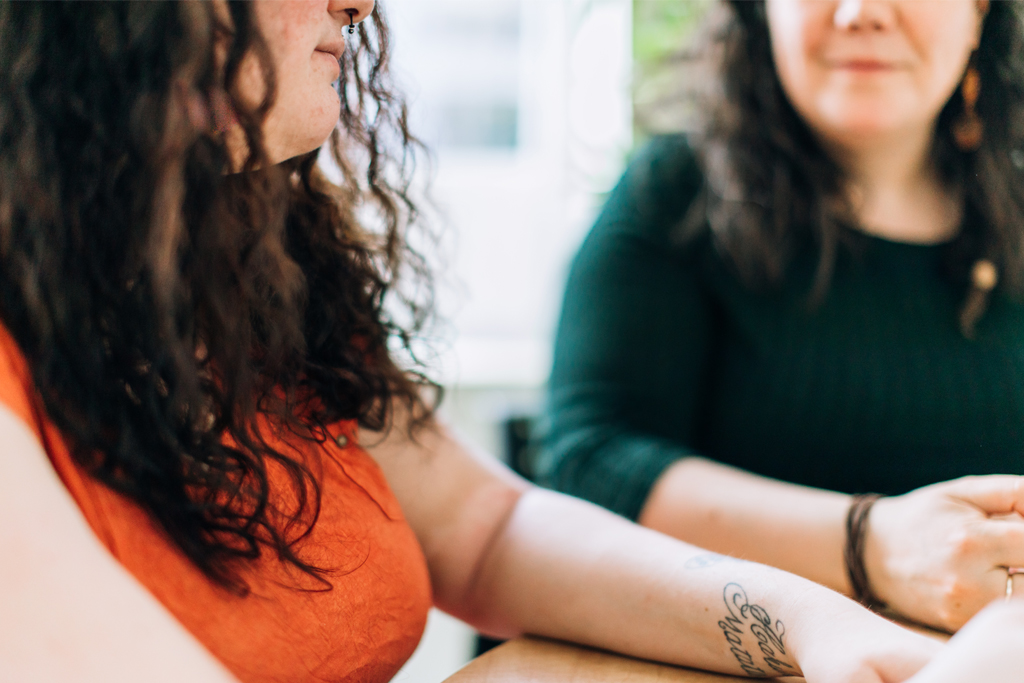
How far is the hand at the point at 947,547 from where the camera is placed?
0.56 metres

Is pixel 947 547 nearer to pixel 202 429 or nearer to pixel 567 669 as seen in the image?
pixel 567 669

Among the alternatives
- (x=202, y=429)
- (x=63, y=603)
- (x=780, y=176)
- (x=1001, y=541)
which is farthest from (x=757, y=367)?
(x=63, y=603)

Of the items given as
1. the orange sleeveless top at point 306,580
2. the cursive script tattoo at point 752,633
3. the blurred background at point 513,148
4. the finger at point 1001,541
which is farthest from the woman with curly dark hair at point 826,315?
the blurred background at point 513,148

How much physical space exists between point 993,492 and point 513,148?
2155 mm

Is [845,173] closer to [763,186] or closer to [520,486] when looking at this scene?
[763,186]

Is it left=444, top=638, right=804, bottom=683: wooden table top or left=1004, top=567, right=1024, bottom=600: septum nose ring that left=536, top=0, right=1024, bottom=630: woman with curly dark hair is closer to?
left=1004, top=567, right=1024, bottom=600: septum nose ring

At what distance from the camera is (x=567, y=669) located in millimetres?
586

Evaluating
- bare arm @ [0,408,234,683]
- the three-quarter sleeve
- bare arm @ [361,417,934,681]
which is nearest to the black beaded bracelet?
bare arm @ [361,417,934,681]

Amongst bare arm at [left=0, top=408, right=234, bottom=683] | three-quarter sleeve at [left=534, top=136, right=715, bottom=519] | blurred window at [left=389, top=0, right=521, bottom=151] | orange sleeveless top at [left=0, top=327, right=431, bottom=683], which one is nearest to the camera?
bare arm at [left=0, top=408, right=234, bottom=683]

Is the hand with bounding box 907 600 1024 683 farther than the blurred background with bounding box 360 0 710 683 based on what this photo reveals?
No

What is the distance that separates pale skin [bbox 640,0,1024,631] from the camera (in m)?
0.58

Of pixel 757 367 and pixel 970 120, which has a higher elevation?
pixel 970 120

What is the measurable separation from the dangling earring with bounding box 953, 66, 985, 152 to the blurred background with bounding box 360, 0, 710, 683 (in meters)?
1.53

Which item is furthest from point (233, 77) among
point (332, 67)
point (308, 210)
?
point (308, 210)
